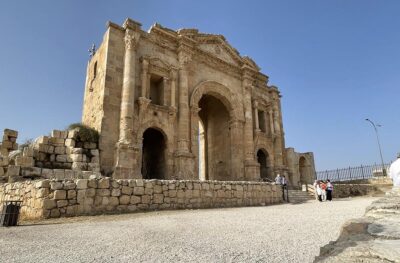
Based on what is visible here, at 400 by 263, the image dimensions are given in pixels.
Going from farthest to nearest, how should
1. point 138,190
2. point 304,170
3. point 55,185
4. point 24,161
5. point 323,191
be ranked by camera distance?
point 304,170
point 323,191
point 24,161
point 138,190
point 55,185

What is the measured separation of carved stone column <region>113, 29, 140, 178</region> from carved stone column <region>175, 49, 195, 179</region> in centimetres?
289

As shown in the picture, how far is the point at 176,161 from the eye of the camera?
15.6 metres

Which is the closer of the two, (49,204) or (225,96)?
(49,204)

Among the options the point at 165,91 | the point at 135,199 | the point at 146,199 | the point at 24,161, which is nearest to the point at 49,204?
the point at 135,199

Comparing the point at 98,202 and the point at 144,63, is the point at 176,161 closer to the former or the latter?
the point at 144,63

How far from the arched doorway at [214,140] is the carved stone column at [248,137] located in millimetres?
1416

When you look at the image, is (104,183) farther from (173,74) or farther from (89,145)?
(173,74)

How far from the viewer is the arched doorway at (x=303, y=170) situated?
995 inches

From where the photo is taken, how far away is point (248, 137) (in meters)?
20.3

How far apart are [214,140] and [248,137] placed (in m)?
3.50

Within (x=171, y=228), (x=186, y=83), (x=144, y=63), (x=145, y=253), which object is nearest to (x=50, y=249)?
(x=145, y=253)

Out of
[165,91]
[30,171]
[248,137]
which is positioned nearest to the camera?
[30,171]

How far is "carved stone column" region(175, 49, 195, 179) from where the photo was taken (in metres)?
15.5

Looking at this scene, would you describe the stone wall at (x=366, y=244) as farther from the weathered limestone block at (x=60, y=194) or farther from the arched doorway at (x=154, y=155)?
the arched doorway at (x=154, y=155)
